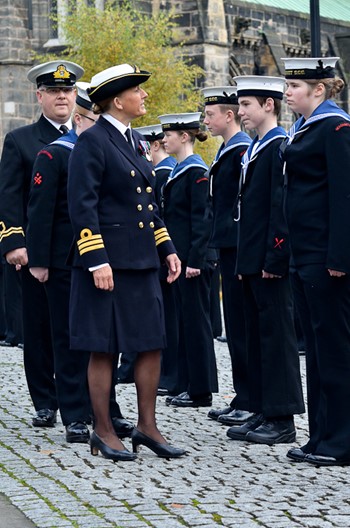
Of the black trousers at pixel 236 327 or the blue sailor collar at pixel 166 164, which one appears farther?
the blue sailor collar at pixel 166 164

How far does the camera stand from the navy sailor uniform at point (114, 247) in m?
7.96

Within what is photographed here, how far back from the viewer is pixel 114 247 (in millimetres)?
7996

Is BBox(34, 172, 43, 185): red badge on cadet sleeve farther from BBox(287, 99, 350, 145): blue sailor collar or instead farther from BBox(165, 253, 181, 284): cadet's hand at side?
BBox(287, 99, 350, 145): blue sailor collar

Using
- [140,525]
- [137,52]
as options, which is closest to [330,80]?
[140,525]

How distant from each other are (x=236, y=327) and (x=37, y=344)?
1328 millimetres

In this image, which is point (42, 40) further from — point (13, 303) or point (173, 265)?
point (173, 265)

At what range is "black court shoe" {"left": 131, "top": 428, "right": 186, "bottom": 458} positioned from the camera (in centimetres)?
806

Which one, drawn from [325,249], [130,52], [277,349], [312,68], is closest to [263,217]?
[277,349]

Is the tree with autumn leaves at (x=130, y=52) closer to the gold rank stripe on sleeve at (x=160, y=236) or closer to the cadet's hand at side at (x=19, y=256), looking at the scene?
the cadet's hand at side at (x=19, y=256)

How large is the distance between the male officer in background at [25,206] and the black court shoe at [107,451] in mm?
1323

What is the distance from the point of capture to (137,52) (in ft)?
95.9

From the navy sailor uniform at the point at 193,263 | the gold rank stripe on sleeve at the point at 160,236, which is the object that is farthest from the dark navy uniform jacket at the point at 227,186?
the gold rank stripe on sleeve at the point at 160,236

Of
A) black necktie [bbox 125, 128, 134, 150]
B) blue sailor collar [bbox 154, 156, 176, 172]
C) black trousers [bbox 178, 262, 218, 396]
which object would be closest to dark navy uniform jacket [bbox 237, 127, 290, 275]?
black necktie [bbox 125, 128, 134, 150]

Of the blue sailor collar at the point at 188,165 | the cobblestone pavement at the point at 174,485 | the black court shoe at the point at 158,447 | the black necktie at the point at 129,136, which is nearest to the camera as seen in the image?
the cobblestone pavement at the point at 174,485
